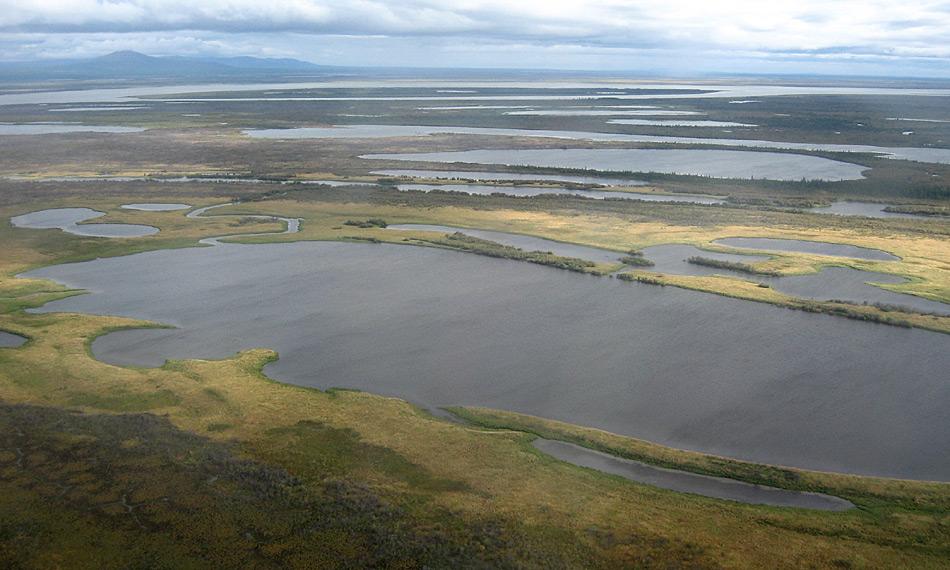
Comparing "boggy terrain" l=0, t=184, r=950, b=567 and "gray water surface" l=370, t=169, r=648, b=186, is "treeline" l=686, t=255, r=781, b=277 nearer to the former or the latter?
"boggy terrain" l=0, t=184, r=950, b=567

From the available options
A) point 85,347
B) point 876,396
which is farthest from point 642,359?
point 85,347

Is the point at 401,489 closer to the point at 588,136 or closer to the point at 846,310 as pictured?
the point at 846,310

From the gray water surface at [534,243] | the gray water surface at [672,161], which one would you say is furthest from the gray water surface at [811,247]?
the gray water surface at [672,161]

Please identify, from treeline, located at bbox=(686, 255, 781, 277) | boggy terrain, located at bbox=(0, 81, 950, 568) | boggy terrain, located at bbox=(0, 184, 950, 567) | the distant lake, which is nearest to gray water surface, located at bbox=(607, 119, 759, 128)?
the distant lake

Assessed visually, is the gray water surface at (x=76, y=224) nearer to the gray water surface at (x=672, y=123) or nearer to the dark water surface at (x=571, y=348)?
the dark water surface at (x=571, y=348)

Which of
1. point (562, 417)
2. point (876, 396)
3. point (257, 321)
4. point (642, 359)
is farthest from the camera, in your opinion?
point (257, 321)

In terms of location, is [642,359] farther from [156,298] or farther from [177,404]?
[156,298]
